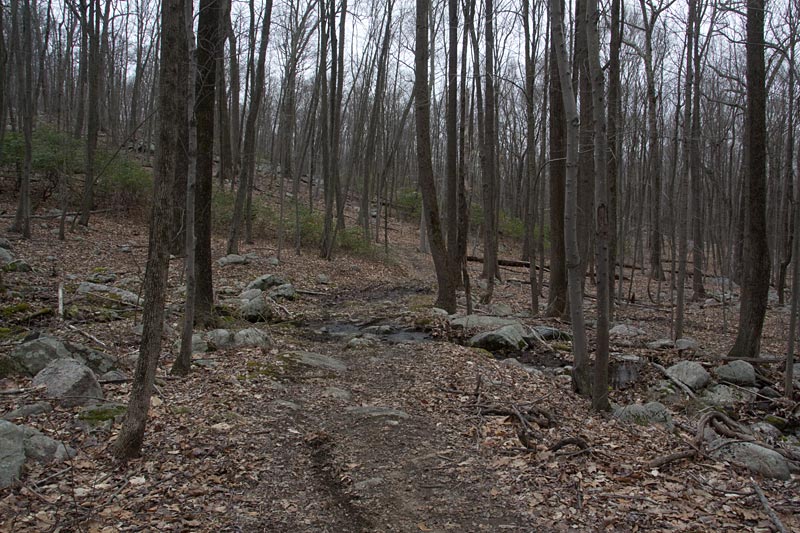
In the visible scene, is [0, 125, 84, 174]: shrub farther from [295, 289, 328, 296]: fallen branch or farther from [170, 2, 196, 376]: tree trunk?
[170, 2, 196, 376]: tree trunk

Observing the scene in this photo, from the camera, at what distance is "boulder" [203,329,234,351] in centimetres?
724

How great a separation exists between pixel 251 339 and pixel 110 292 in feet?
10.8

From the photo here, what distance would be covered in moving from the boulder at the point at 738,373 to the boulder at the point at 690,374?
0.91ft

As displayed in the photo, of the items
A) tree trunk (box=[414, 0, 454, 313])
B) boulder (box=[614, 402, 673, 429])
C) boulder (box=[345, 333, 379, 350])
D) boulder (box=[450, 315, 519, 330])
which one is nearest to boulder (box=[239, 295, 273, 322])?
boulder (box=[345, 333, 379, 350])

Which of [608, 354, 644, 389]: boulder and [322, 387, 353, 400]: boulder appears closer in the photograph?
[322, 387, 353, 400]: boulder

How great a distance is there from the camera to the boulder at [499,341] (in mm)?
8906

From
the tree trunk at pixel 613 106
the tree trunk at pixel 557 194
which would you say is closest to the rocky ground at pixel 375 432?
the tree trunk at pixel 557 194

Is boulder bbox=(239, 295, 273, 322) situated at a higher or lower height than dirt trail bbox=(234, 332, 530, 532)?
higher

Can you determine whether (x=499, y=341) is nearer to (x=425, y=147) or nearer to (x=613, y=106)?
(x=425, y=147)

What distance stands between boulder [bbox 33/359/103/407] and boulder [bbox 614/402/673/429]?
17.0 ft

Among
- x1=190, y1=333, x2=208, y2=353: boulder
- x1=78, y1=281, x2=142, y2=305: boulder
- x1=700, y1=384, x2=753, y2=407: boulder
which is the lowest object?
x1=700, y1=384, x2=753, y2=407: boulder

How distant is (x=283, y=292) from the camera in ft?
39.9

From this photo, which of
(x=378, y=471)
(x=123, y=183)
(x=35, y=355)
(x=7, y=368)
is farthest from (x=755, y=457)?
(x=123, y=183)

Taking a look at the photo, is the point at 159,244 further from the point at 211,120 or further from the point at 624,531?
the point at 211,120
